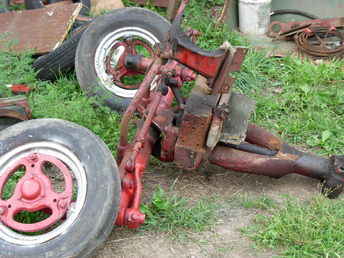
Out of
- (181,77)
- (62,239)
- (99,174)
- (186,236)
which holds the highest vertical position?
(181,77)

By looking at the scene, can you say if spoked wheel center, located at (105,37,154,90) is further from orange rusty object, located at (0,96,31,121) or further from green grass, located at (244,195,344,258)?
green grass, located at (244,195,344,258)

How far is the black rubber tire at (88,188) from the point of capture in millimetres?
2736

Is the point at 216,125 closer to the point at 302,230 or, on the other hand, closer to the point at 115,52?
the point at 302,230

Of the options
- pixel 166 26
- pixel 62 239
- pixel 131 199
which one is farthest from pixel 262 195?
pixel 166 26

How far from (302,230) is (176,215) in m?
0.81

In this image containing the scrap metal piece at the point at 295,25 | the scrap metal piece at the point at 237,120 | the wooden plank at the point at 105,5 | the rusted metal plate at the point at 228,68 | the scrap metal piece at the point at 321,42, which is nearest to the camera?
the rusted metal plate at the point at 228,68

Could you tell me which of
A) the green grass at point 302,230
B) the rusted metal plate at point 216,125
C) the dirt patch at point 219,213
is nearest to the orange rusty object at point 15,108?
the dirt patch at point 219,213

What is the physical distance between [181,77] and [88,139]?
100cm

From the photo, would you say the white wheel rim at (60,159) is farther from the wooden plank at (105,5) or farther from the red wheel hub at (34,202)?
the wooden plank at (105,5)

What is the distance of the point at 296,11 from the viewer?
6410 millimetres

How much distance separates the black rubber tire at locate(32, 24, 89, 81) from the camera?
461cm

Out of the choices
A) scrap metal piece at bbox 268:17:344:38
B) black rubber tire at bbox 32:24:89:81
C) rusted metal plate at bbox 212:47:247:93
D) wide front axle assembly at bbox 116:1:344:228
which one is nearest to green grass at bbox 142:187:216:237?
wide front axle assembly at bbox 116:1:344:228

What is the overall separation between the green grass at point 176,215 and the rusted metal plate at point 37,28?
2.27m

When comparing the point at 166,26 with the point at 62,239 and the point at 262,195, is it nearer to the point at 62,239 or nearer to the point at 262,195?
the point at 262,195
